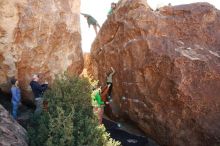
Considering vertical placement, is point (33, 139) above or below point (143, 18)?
below

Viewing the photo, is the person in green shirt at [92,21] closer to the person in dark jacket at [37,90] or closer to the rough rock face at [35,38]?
the rough rock face at [35,38]

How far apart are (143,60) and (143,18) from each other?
215 cm

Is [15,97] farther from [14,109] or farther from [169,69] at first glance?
[169,69]

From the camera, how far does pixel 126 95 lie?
787 inches

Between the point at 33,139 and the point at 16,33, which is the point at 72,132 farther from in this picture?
the point at 16,33

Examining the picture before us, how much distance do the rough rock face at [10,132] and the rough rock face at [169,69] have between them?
22.5ft

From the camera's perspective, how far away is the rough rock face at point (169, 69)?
59.6 ft

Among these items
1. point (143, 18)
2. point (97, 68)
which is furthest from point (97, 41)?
point (143, 18)

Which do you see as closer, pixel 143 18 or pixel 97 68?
pixel 143 18

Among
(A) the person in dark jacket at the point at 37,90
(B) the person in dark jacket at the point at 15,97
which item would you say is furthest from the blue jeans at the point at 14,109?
(A) the person in dark jacket at the point at 37,90

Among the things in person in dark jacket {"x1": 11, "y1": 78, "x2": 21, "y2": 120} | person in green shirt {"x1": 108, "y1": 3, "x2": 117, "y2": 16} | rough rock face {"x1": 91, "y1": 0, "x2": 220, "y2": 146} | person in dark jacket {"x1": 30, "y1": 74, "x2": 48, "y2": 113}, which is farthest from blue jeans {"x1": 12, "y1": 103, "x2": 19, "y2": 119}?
A: person in green shirt {"x1": 108, "y1": 3, "x2": 117, "y2": 16}

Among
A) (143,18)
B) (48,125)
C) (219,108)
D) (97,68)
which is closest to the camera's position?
(48,125)

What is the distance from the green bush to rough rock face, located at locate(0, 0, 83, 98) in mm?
2250

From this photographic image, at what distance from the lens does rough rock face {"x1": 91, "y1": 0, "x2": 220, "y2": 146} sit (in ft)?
59.6
